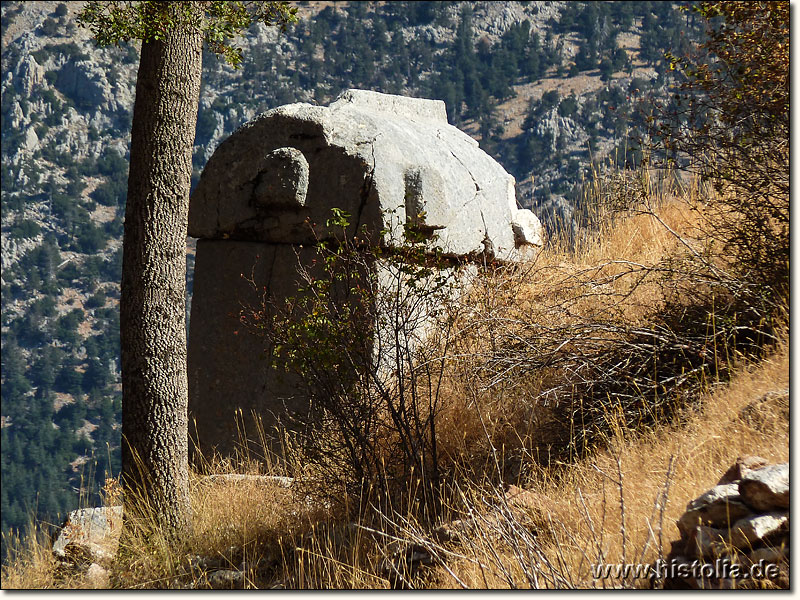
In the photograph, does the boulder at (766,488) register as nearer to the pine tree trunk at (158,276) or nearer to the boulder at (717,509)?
the boulder at (717,509)

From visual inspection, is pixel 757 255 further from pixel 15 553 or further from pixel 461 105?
pixel 461 105

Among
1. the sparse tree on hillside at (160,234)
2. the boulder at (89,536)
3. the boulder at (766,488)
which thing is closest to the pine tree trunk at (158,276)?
the sparse tree on hillside at (160,234)

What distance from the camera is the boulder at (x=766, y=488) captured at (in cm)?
242

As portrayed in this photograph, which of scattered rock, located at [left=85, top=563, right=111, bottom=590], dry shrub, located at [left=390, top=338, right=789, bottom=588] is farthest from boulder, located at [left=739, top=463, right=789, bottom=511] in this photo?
scattered rock, located at [left=85, top=563, right=111, bottom=590]

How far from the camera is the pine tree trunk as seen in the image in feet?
13.6

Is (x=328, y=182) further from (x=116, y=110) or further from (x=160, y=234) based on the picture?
(x=116, y=110)

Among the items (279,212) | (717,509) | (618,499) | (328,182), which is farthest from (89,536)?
(717,509)

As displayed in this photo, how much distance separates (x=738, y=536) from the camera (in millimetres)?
2410

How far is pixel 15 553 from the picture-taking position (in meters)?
4.33

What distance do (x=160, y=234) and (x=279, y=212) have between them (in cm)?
125

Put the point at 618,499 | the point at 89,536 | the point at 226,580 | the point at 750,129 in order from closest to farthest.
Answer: the point at 618,499 → the point at 226,580 → the point at 750,129 → the point at 89,536

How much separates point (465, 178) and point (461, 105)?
44871 millimetres

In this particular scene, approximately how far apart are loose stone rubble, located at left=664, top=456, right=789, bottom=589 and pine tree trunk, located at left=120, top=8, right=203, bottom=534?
2596 mm

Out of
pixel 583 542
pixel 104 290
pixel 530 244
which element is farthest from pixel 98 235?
pixel 583 542
